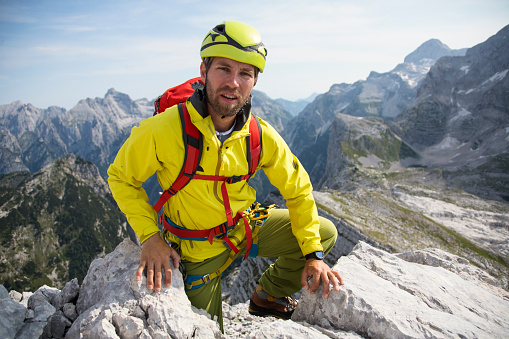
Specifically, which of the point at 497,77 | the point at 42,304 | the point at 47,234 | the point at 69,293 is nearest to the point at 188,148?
the point at 69,293

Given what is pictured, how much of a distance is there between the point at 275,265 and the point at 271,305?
54.7 inches

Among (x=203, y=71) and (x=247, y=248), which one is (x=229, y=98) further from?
(x=247, y=248)

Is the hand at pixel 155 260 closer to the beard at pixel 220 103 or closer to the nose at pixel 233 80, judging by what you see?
the beard at pixel 220 103

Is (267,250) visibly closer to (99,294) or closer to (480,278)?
(99,294)

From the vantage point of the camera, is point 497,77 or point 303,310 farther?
point 497,77

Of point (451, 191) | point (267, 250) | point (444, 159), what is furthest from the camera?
point (444, 159)

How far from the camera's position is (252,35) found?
613cm

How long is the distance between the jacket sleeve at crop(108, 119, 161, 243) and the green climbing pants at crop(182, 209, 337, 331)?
5.37 ft

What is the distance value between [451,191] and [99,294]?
144275mm

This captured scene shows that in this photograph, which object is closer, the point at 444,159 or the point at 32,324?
the point at 32,324

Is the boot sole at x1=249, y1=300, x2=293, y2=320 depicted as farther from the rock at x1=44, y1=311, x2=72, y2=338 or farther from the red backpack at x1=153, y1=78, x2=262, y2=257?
the rock at x1=44, y1=311, x2=72, y2=338

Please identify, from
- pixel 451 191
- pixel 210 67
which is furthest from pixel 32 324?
pixel 451 191

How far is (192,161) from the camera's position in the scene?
5.88 meters

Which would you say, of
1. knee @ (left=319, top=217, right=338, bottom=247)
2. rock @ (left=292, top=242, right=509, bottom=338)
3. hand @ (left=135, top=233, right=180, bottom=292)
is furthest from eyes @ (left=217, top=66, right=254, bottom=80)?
rock @ (left=292, top=242, right=509, bottom=338)
